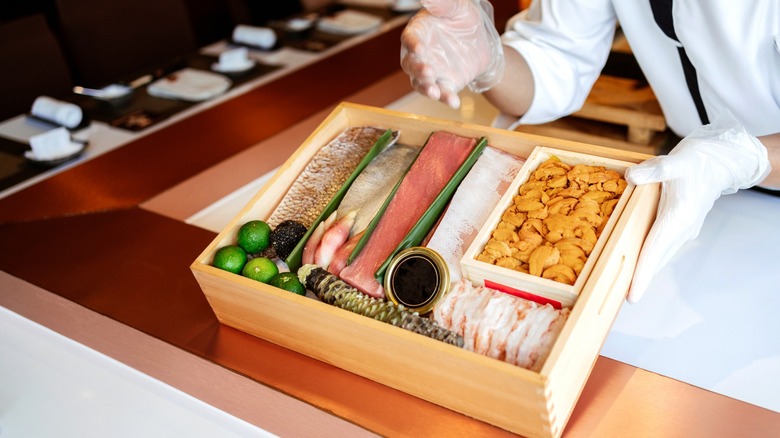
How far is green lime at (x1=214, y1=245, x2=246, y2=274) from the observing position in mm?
1136

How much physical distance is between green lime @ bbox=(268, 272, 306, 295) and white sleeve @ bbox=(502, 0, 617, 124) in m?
0.84

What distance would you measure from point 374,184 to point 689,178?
1.94ft

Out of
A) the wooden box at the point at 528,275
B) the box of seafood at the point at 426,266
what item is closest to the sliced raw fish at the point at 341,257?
the box of seafood at the point at 426,266

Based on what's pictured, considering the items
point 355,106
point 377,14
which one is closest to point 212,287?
point 355,106

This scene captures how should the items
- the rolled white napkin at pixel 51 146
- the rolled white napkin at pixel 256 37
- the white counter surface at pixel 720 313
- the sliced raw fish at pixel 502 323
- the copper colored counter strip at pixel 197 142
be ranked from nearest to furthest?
the sliced raw fish at pixel 502 323 < the white counter surface at pixel 720 313 < the copper colored counter strip at pixel 197 142 < the rolled white napkin at pixel 51 146 < the rolled white napkin at pixel 256 37

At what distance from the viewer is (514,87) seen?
1.58 metres

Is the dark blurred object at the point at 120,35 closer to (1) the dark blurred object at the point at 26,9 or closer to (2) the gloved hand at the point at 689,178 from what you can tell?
(1) the dark blurred object at the point at 26,9

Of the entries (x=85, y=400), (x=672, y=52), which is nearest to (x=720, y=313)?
(x=672, y=52)

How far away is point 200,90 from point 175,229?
90 cm

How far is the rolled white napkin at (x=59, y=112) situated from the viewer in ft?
7.00

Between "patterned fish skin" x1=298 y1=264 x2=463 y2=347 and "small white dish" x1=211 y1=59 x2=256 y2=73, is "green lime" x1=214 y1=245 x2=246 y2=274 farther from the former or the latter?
"small white dish" x1=211 y1=59 x2=256 y2=73

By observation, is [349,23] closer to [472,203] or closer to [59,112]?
[59,112]

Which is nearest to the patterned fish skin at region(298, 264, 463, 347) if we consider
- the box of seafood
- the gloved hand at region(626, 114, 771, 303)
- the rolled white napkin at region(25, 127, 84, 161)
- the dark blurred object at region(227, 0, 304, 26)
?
the box of seafood

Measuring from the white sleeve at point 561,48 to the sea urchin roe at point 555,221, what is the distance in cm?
52
